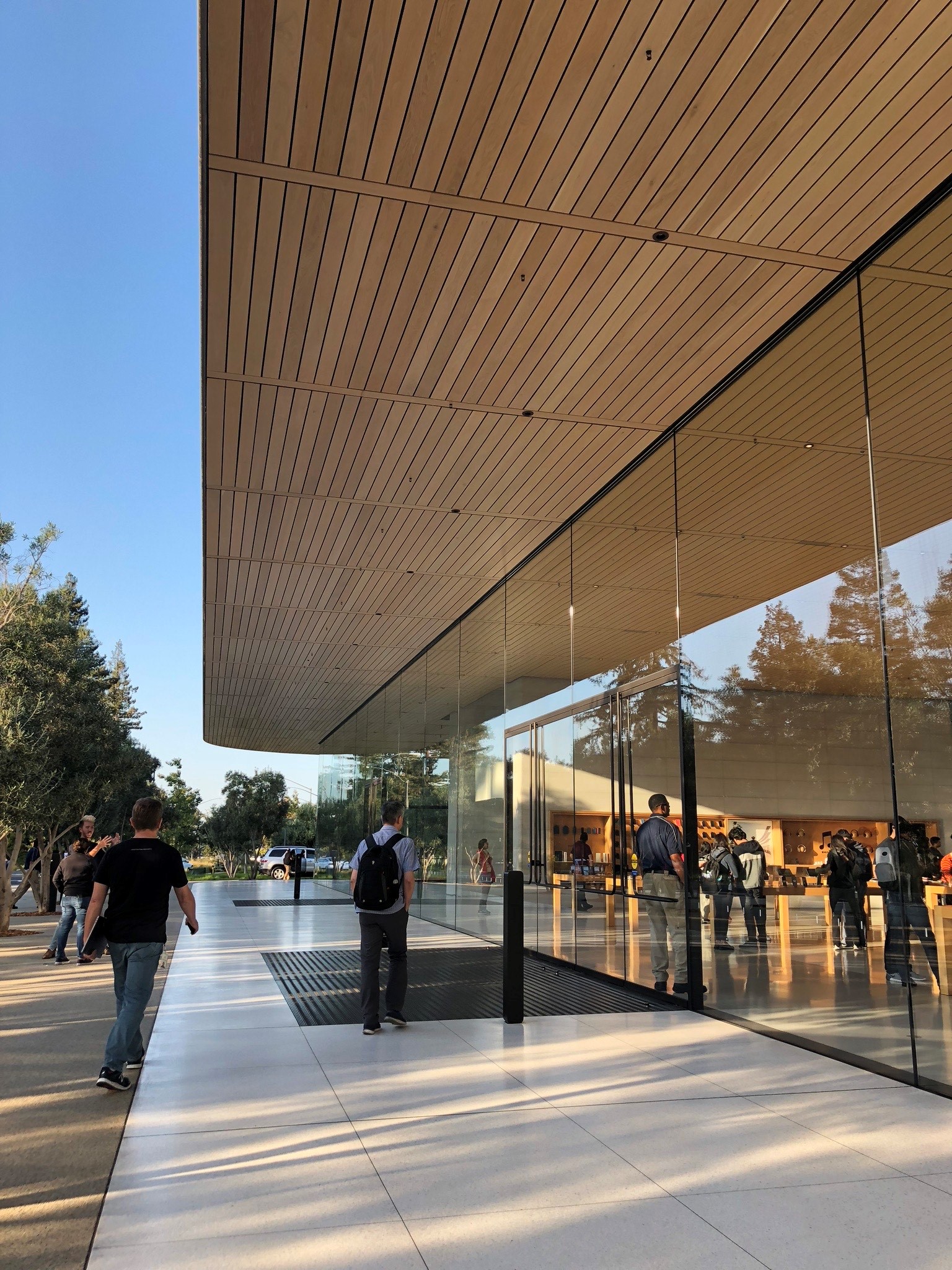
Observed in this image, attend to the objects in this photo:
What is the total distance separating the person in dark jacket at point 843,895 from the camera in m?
5.60

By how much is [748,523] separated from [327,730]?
72.3ft

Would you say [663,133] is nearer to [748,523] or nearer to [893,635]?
[893,635]

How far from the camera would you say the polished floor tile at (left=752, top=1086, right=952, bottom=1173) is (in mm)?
3822

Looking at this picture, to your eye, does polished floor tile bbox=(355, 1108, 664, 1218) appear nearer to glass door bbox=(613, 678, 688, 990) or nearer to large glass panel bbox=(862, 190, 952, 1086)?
large glass panel bbox=(862, 190, 952, 1086)

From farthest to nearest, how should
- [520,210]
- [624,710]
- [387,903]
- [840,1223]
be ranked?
[624,710] < [387,903] < [520,210] < [840,1223]

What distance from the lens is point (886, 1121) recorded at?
433 cm

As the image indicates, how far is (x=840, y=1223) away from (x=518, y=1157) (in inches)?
48.5

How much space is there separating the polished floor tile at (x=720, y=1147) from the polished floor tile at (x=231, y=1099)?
1289 millimetres

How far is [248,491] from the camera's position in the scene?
9.41m

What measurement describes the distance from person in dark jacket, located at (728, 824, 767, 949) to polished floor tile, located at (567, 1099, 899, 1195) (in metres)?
2.24

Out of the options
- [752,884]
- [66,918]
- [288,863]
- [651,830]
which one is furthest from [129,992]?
[288,863]

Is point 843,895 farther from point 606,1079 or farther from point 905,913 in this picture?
point 606,1079

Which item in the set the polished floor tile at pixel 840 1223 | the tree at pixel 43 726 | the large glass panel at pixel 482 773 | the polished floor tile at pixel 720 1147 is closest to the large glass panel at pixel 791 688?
the polished floor tile at pixel 720 1147

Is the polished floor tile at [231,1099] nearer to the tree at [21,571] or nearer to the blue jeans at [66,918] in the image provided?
the blue jeans at [66,918]
